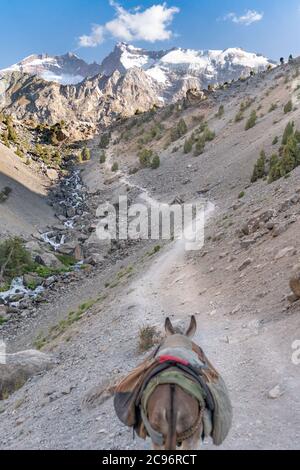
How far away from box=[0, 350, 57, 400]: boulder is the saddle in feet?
29.1

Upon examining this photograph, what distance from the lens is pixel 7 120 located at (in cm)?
7344

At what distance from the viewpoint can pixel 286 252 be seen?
45.9ft

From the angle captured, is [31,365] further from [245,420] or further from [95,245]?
[95,245]

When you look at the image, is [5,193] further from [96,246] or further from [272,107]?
[272,107]

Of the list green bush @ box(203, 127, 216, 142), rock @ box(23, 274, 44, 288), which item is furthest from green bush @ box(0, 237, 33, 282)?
green bush @ box(203, 127, 216, 142)

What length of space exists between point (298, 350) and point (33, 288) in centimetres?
2094

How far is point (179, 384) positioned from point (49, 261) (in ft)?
91.4

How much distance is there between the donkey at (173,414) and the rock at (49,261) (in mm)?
27317

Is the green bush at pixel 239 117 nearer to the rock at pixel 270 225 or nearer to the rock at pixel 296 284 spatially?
the rock at pixel 270 225

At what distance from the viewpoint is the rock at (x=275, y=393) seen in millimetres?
7586

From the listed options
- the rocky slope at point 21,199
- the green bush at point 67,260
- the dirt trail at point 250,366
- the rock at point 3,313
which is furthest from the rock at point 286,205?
the rocky slope at point 21,199
